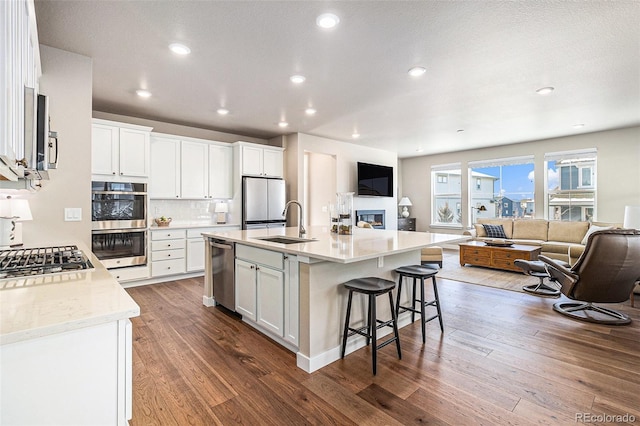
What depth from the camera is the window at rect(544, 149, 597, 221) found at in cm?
639

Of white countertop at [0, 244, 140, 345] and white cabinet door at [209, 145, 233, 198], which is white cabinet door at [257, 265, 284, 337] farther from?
white cabinet door at [209, 145, 233, 198]

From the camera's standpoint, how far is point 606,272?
3072 mm

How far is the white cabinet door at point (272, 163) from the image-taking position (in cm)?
605

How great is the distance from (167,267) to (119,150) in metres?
1.83

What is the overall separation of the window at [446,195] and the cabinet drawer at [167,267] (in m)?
6.78

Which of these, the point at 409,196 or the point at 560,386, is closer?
the point at 560,386

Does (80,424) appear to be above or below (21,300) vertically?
below

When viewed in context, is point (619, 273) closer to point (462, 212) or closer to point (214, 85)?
point (214, 85)

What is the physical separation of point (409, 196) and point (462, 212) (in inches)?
65.9

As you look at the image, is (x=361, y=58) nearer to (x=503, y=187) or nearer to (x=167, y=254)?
(x=167, y=254)

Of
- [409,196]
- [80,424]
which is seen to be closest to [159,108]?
[80,424]

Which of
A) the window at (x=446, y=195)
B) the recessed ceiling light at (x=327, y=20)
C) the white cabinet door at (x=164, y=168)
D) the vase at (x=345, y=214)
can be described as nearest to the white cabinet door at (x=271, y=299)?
the vase at (x=345, y=214)

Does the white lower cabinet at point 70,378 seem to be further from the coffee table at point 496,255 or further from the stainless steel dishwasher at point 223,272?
the coffee table at point 496,255

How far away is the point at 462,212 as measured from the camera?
328 inches
